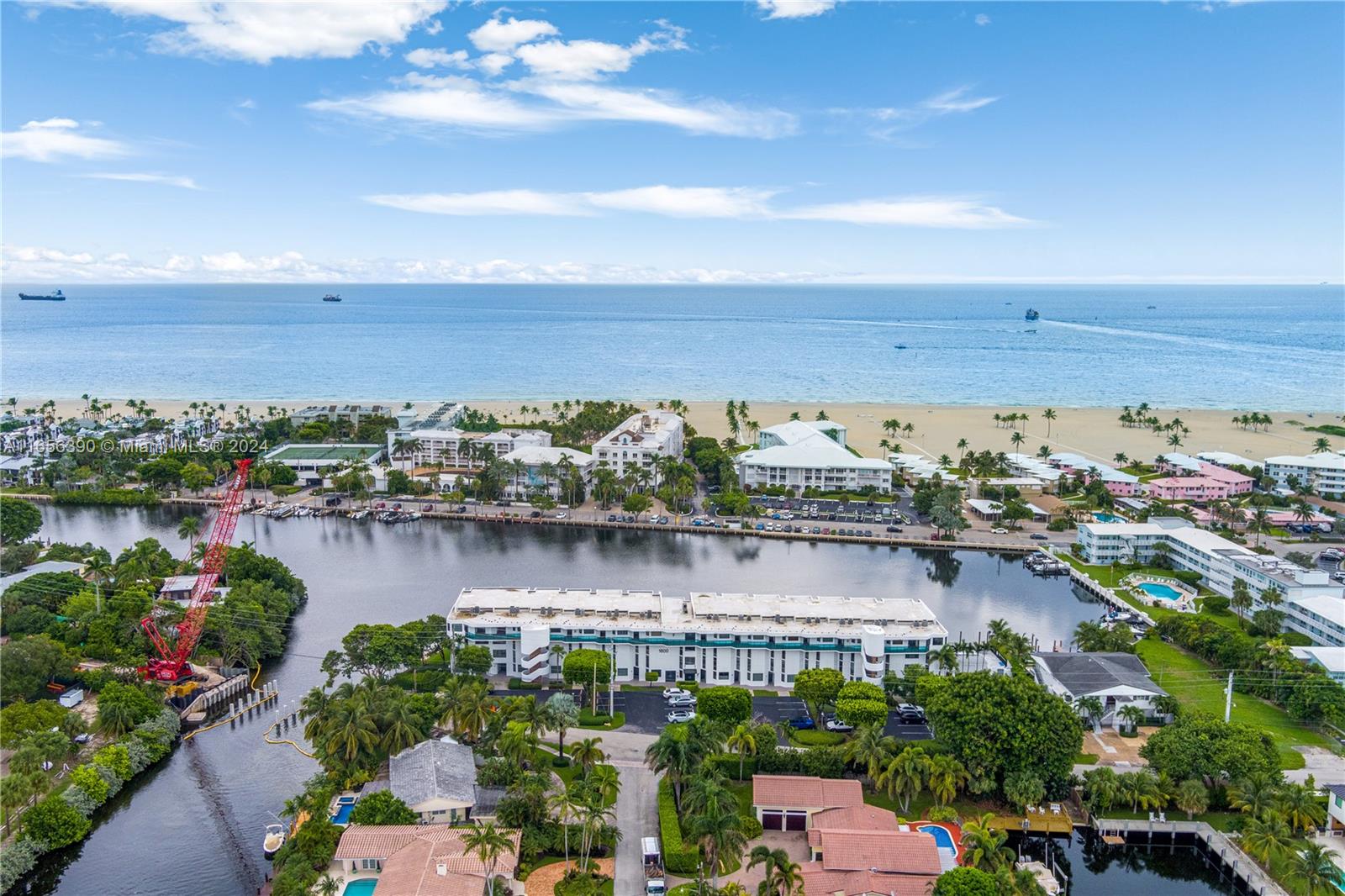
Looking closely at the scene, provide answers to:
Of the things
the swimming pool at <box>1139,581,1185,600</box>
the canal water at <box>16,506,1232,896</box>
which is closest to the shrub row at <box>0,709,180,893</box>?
the canal water at <box>16,506,1232,896</box>

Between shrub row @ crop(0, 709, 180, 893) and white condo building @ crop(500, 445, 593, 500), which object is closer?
shrub row @ crop(0, 709, 180, 893)

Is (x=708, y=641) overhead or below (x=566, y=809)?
overhead

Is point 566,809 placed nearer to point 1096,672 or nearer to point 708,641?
point 708,641

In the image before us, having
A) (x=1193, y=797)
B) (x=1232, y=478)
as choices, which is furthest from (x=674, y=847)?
(x=1232, y=478)

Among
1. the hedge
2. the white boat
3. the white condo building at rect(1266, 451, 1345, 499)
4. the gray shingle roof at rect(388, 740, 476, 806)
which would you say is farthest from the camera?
the white condo building at rect(1266, 451, 1345, 499)

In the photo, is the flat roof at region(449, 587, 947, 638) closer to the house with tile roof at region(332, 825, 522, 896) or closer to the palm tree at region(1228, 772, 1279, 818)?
the palm tree at region(1228, 772, 1279, 818)

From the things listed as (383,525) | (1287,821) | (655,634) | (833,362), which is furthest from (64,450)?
(833,362)

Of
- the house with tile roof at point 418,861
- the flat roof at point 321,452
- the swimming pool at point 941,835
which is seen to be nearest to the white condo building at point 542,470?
the flat roof at point 321,452

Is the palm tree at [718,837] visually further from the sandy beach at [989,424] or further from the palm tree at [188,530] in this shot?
the sandy beach at [989,424]
